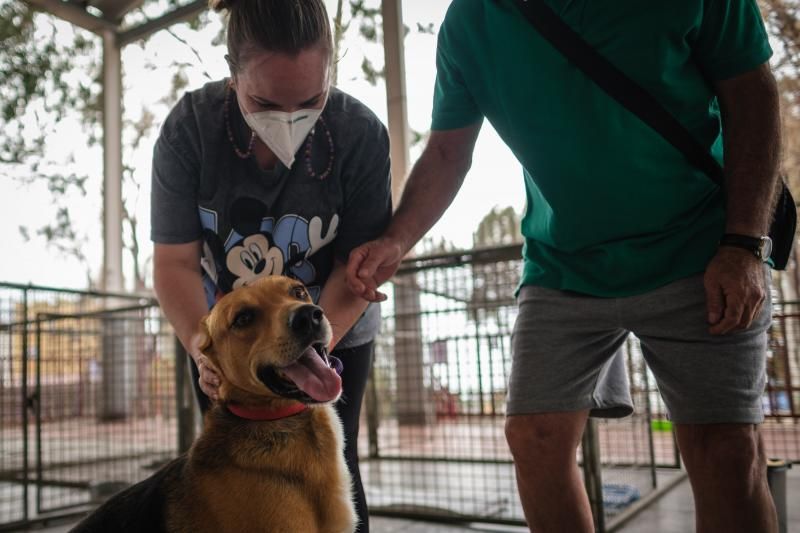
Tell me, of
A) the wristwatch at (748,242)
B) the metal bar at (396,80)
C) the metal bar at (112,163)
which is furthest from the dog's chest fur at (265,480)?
the metal bar at (112,163)

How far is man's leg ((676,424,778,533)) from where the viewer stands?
1469 millimetres

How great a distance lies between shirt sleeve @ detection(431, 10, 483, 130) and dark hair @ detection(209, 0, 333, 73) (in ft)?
1.25

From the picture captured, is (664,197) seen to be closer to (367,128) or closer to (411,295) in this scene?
(367,128)

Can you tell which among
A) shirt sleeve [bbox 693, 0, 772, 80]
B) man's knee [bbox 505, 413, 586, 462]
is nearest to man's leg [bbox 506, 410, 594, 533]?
man's knee [bbox 505, 413, 586, 462]

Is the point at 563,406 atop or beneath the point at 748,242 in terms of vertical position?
beneath

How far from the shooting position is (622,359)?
6.39 ft

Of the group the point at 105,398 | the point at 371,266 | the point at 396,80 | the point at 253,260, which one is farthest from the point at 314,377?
the point at 396,80

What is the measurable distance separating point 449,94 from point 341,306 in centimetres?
72

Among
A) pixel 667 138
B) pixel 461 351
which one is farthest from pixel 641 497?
pixel 667 138

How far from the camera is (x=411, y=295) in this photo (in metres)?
5.27

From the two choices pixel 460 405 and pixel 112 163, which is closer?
pixel 460 405

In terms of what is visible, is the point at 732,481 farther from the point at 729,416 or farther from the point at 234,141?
the point at 234,141

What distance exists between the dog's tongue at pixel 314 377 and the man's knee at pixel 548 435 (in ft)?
1.95

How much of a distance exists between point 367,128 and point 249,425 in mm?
923
